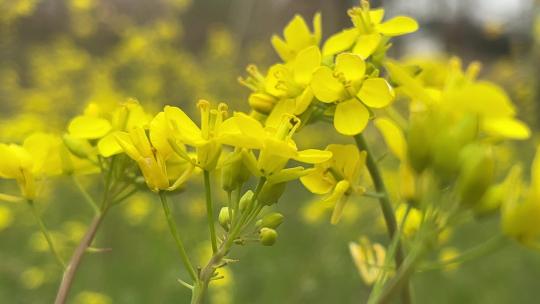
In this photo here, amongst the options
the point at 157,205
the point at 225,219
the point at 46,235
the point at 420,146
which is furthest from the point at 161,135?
the point at 157,205

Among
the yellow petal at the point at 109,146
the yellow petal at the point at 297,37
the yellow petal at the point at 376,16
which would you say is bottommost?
the yellow petal at the point at 109,146

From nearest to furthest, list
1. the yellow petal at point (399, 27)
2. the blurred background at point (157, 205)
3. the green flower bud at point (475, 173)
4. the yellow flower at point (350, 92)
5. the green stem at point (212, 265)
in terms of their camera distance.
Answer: the green flower bud at point (475, 173)
the green stem at point (212, 265)
the yellow flower at point (350, 92)
the yellow petal at point (399, 27)
the blurred background at point (157, 205)

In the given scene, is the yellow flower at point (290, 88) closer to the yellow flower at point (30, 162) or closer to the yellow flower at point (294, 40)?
the yellow flower at point (294, 40)

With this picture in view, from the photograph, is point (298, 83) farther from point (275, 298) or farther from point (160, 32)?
point (160, 32)

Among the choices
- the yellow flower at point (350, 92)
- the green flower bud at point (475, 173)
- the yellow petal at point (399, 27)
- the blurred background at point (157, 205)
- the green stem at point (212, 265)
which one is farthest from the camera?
the blurred background at point (157, 205)

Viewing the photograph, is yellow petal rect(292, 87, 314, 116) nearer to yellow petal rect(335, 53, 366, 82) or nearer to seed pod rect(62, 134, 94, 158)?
yellow petal rect(335, 53, 366, 82)

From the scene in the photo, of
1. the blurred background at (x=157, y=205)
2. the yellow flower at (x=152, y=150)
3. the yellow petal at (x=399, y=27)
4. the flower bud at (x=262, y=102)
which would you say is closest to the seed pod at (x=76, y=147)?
the yellow flower at (x=152, y=150)
